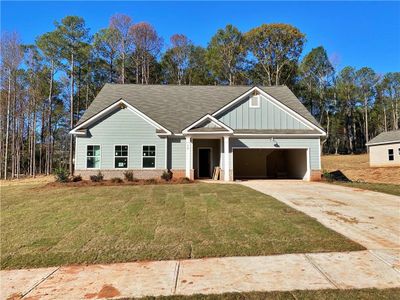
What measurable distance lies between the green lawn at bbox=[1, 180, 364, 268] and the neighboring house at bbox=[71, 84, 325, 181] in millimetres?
7034

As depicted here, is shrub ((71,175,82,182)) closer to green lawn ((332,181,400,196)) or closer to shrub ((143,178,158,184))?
shrub ((143,178,158,184))

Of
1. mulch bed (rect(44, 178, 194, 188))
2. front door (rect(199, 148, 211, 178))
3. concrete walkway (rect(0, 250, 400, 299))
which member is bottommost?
concrete walkway (rect(0, 250, 400, 299))

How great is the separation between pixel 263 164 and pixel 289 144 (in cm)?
398

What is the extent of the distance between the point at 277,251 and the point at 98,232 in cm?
406

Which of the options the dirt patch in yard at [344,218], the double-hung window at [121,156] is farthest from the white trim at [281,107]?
the dirt patch in yard at [344,218]

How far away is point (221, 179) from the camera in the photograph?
17422 millimetres

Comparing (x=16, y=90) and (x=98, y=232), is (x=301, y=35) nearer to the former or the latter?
(x=16, y=90)

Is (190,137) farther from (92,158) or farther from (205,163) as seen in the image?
(92,158)

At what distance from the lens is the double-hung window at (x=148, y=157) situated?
1739 centimetres

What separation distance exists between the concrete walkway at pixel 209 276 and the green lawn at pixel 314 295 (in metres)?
0.13

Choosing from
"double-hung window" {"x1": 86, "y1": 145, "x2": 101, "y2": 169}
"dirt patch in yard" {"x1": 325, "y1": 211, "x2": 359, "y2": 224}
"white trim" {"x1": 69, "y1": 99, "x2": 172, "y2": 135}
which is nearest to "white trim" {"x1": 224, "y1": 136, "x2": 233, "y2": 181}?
"white trim" {"x1": 69, "y1": 99, "x2": 172, "y2": 135}

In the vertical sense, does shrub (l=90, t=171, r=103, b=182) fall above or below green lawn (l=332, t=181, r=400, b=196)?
above

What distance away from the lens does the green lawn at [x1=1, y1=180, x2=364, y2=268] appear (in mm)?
5184

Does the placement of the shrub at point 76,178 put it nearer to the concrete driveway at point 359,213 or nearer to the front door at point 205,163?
the front door at point 205,163
